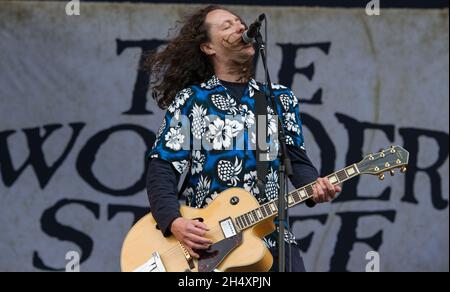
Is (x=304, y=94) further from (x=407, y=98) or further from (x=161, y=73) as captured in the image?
(x=161, y=73)

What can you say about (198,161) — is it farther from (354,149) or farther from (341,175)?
(354,149)

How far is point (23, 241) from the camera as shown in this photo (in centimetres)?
715

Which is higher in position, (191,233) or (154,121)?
(154,121)

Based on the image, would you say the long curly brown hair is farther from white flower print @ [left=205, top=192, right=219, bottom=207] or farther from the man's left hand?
the man's left hand

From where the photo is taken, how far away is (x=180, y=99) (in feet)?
15.9

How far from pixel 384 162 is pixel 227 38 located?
97 cm

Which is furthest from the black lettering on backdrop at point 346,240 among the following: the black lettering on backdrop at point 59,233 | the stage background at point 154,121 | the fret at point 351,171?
the fret at point 351,171

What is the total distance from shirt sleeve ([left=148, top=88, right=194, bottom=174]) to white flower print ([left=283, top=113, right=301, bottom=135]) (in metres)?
0.47

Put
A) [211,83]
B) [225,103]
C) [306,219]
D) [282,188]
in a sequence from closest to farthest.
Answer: [282,188] < [225,103] < [211,83] < [306,219]

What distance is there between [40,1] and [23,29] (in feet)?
0.76

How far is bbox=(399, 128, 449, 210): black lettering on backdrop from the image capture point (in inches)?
296

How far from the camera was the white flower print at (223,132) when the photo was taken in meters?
4.73

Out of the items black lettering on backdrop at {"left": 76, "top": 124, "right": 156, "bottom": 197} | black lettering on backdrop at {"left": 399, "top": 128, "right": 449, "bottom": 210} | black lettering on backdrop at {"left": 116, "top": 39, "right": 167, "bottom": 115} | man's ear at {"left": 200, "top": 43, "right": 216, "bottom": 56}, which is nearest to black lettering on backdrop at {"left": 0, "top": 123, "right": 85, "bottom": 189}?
black lettering on backdrop at {"left": 76, "top": 124, "right": 156, "bottom": 197}

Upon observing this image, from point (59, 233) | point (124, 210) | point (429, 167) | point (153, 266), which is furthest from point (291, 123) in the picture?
point (429, 167)
